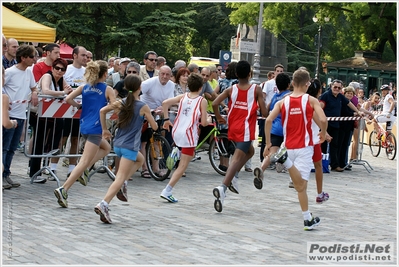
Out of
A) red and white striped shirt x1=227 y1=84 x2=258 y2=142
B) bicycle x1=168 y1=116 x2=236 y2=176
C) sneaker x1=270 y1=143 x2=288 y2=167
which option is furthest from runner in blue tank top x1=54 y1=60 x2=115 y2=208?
bicycle x1=168 y1=116 x2=236 y2=176

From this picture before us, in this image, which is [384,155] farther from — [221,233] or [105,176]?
[221,233]

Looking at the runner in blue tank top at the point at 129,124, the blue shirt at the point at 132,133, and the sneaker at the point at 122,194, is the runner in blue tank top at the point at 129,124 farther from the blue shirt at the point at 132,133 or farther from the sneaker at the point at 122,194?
the sneaker at the point at 122,194

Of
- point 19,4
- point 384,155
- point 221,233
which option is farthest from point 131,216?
point 19,4

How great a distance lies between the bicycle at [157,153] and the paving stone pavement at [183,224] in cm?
16

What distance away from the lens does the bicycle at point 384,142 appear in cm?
2133

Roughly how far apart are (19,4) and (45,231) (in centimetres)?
3239

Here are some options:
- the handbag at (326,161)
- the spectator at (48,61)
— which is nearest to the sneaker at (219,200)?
the spectator at (48,61)

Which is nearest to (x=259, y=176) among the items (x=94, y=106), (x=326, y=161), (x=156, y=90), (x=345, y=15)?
(x=94, y=106)

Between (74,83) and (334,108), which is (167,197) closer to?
(74,83)

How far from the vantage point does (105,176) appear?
45.9 feet

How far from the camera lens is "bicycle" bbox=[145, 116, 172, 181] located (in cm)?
1370

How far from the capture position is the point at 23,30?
17953 millimetres

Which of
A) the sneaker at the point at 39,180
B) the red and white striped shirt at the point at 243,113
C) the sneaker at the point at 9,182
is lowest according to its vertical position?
the sneaker at the point at 39,180

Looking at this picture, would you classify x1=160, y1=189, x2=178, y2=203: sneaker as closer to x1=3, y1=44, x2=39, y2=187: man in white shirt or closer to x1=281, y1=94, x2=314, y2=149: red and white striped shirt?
x1=3, y1=44, x2=39, y2=187: man in white shirt
